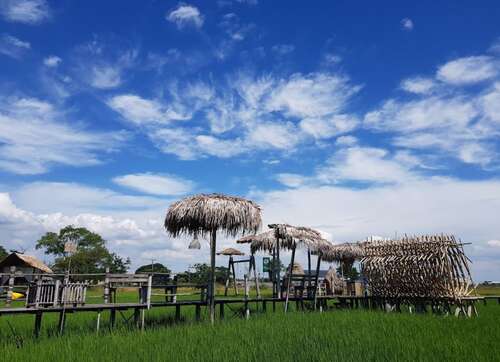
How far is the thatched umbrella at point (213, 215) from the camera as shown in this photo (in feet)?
37.8

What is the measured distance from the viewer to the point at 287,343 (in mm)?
7484

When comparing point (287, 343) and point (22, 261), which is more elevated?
point (22, 261)

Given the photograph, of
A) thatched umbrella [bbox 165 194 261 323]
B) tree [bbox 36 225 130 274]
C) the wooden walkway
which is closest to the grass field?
the wooden walkway

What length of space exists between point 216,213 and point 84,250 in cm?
3955

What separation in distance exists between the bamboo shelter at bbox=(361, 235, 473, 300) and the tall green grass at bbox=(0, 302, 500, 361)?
3.45m

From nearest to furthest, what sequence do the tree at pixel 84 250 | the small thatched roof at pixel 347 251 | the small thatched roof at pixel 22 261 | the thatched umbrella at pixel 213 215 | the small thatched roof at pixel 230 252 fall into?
1. the thatched umbrella at pixel 213 215
2. the small thatched roof at pixel 347 251
3. the small thatched roof at pixel 22 261
4. the small thatched roof at pixel 230 252
5. the tree at pixel 84 250

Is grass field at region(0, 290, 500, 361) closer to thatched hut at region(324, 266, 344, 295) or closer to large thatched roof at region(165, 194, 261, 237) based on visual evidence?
large thatched roof at region(165, 194, 261, 237)

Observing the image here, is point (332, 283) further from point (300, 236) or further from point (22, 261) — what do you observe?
point (22, 261)

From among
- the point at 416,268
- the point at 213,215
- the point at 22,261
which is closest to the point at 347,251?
the point at 416,268

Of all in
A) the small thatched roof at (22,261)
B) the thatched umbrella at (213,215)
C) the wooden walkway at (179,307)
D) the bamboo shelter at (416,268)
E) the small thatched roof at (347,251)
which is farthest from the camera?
the small thatched roof at (22,261)

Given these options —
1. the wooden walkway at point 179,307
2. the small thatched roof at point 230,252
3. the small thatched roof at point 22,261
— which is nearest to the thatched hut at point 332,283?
the wooden walkway at point 179,307

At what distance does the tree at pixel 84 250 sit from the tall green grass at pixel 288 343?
3593 centimetres

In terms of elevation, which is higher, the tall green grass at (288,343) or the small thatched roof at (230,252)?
the small thatched roof at (230,252)

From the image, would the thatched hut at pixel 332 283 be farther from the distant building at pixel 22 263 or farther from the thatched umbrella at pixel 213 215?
the distant building at pixel 22 263
